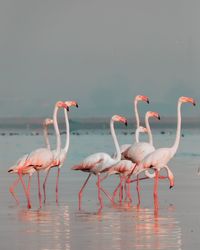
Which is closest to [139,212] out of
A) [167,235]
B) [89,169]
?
[89,169]

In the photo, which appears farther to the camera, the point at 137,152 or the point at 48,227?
the point at 137,152

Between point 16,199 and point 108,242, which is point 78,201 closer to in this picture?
point 16,199

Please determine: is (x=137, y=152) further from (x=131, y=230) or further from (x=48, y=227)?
(x=131, y=230)

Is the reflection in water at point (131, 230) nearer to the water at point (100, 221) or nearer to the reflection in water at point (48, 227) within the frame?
the water at point (100, 221)

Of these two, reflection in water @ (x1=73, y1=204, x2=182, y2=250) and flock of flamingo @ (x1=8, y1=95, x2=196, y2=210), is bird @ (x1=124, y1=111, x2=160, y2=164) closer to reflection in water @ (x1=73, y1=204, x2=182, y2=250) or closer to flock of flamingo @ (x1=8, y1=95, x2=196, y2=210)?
flock of flamingo @ (x1=8, y1=95, x2=196, y2=210)

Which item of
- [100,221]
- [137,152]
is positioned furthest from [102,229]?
[137,152]

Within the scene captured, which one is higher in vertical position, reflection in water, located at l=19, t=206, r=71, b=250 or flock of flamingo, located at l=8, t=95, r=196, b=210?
flock of flamingo, located at l=8, t=95, r=196, b=210

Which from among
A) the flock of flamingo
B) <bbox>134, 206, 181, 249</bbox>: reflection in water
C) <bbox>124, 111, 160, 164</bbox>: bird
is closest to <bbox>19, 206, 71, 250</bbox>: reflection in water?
<bbox>134, 206, 181, 249</bbox>: reflection in water

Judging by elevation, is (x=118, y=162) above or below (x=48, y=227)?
above

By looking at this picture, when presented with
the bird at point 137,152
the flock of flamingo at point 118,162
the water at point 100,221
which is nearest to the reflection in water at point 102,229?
the water at point 100,221

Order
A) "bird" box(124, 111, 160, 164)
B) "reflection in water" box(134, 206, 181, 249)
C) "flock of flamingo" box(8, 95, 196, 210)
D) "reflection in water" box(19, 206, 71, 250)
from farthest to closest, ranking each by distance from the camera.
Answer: "bird" box(124, 111, 160, 164) → "flock of flamingo" box(8, 95, 196, 210) → "reflection in water" box(19, 206, 71, 250) → "reflection in water" box(134, 206, 181, 249)

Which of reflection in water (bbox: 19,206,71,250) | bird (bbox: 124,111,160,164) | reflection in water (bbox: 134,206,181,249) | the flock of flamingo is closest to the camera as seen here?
reflection in water (bbox: 134,206,181,249)

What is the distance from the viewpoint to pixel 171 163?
1117 inches

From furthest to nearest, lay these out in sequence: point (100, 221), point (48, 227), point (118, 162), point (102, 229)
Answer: point (118, 162) → point (100, 221) → point (48, 227) → point (102, 229)
